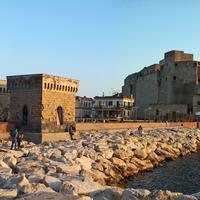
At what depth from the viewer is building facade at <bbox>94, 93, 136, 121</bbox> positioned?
58.5 m

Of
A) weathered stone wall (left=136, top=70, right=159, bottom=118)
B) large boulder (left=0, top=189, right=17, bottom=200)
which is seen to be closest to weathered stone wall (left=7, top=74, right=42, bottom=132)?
large boulder (left=0, top=189, right=17, bottom=200)

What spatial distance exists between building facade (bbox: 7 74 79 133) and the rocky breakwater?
2.11 meters

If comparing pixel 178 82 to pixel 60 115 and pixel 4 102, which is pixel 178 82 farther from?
pixel 60 115

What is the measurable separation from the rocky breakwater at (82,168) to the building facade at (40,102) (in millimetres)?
2105

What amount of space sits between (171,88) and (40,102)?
4080cm

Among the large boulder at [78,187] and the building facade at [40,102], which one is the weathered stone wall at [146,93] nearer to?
the building facade at [40,102]

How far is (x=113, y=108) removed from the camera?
58.4 metres

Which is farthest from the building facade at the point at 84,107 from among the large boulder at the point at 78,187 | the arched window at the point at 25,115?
the large boulder at the point at 78,187

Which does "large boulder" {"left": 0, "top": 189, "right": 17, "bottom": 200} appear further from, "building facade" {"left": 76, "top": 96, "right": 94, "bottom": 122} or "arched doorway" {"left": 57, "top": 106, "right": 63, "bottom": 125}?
"building facade" {"left": 76, "top": 96, "right": 94, "bottom": 122}

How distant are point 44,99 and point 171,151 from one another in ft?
31.1

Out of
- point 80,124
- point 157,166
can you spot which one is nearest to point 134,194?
point 157,166

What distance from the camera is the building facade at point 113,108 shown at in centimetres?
5850

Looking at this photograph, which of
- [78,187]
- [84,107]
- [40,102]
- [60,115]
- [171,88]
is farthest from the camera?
[84,107]

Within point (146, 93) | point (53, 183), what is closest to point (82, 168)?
point (53, 183)
